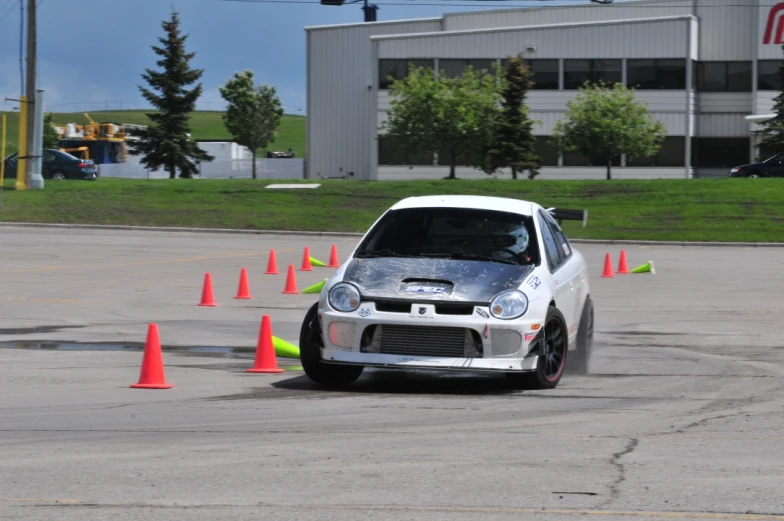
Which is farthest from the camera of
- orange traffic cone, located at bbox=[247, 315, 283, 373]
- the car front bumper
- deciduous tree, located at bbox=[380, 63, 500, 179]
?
deciduous tree, located at bbox=[380, 63, 500, 179]

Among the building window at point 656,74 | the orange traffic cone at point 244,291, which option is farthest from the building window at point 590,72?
the orange traffic cone at point 244,291

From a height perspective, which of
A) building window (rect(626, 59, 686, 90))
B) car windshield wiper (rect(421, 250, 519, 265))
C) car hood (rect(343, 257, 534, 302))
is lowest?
car hood (rect(343, 257, 534, 302))

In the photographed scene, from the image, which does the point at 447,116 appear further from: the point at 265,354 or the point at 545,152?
the point at 265,354

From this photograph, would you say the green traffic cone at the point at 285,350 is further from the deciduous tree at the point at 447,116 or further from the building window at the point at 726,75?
the building window at the point at 726,75

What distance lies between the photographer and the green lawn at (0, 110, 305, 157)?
461 feet

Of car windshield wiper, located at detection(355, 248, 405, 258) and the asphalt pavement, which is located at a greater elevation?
car windshield wiper, located at detection(355, 248, 405, 258)

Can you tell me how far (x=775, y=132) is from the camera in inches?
2248

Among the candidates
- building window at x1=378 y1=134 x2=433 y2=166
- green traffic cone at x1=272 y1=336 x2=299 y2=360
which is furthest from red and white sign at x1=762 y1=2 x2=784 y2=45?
green traffic cone at x1=272 y1=336 x2=299 y2=360

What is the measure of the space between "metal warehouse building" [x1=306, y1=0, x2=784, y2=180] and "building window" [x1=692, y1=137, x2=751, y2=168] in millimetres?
51

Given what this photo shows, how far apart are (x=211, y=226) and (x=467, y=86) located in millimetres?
19762

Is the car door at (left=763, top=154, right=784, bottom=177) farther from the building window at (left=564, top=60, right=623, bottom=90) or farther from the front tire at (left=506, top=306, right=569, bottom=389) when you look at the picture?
the front tire at (left=506, top=306, right=569, bottom=389)

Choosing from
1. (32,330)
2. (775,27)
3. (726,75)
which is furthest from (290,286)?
(726,75)

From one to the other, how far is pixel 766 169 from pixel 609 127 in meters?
6.80

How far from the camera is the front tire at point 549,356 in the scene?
9305mm
